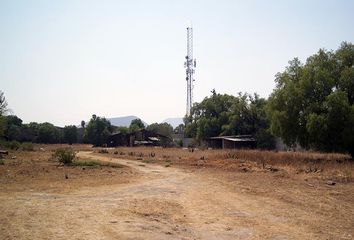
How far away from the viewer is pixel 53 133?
118 m

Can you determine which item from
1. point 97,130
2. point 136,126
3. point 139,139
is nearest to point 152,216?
point 139,139

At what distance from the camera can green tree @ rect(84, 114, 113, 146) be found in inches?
4246

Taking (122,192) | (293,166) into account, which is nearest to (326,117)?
(293,166)

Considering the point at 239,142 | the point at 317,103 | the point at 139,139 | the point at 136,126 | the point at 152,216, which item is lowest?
the point at 152,216

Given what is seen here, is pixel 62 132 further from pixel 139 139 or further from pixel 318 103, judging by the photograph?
pixel 318 103

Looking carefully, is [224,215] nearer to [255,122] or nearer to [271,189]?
[271,189]

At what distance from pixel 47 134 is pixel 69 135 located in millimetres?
8995

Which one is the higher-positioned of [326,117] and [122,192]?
[326,117]

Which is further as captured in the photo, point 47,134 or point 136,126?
point 136,126

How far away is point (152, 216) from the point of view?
11359 mm

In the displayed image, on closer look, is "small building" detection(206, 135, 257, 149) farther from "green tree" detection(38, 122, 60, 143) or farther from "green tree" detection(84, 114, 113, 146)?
"green tree" detection(38, 122, 60, 143)

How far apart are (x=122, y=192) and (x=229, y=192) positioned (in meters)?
4.47

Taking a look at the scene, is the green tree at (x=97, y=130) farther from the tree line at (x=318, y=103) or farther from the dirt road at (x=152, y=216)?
the dirt road at (x=152, y=216)

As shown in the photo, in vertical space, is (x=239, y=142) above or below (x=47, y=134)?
below
